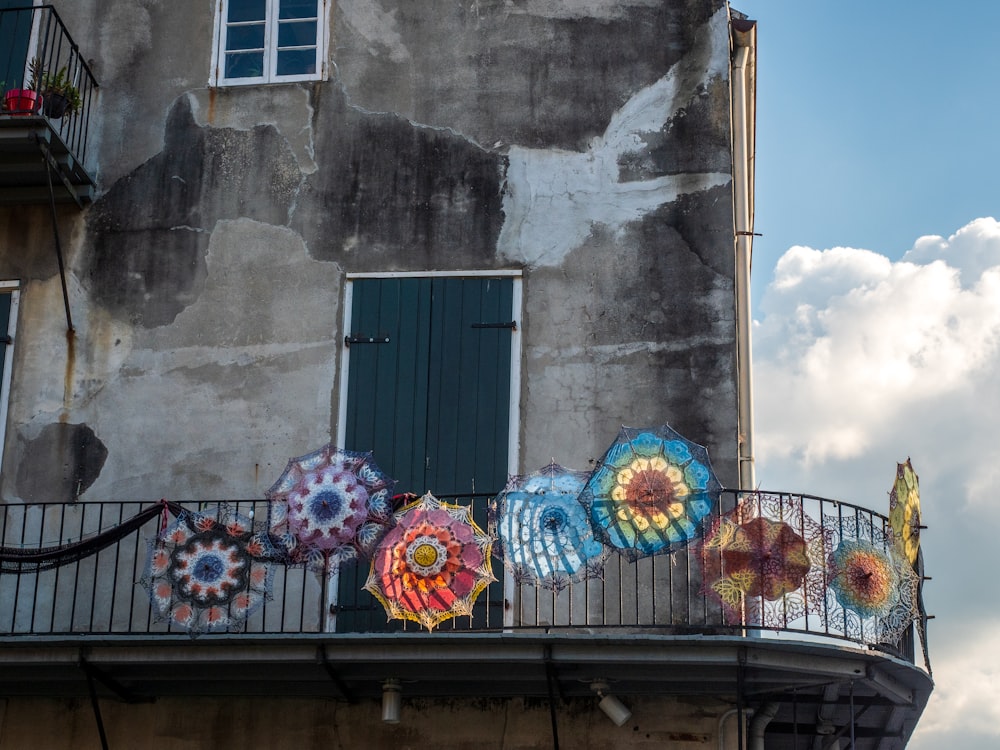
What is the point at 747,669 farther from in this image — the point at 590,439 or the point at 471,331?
the point at 471,331

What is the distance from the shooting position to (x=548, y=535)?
11.7m

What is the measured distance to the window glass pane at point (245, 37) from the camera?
14.6m

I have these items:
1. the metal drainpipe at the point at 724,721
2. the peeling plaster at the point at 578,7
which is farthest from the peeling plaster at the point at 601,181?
the metal drainpipe at the point at 724,721

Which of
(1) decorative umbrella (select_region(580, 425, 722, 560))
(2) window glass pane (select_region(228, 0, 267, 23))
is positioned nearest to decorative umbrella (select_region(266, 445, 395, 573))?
(1) decorative umbrella (select_region(580, 425, 722, 560))

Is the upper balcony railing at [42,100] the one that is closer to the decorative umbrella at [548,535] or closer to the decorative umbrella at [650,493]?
the decorative umbrella at [548,535]

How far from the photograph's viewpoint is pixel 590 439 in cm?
1293

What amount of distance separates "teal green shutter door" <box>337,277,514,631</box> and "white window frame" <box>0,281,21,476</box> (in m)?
2.89

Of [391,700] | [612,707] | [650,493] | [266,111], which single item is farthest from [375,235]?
[612,707]

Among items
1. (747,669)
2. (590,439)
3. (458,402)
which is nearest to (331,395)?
(458,402)

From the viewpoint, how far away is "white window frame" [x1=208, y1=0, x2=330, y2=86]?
14336mm

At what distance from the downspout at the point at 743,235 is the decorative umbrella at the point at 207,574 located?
370 centimetres

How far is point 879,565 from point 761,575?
33.9 inches

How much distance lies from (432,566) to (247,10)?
5.68 m

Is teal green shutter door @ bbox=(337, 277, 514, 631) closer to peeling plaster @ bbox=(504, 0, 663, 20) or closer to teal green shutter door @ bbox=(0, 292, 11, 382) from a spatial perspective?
peeling plaster @ bbox=(504, 0, 663, 20)
